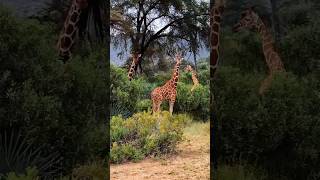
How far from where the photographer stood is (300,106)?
19.4 ft

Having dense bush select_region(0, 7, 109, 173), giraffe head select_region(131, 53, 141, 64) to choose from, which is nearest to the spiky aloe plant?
dense bush select_region(0, 7, 109, 173)

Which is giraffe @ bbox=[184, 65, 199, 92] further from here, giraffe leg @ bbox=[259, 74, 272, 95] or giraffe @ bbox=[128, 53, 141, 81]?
giraffe leg @ bbox=[259, 74, 272, 95]

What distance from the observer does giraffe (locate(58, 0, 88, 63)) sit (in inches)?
235

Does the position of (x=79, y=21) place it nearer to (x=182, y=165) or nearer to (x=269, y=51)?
(x=182, y=165)

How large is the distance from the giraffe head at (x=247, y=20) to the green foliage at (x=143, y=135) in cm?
118

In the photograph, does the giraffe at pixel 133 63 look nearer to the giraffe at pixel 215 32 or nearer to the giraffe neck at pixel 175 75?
the giraffe neck at pixel 175 75

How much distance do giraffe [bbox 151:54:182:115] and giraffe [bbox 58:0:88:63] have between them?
3.50ft

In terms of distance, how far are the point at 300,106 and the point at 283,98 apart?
204 millimetres

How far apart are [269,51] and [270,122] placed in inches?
31.7

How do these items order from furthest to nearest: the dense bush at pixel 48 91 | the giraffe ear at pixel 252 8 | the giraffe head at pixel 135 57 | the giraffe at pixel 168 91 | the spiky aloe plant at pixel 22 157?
the giraffe ear at pixel 252 8 < the giraffe head at pixel 135 57 < the giraffe at pixel 168 91 < the dense bush at pixel 48 91 < the spiky aloe plant at pixel 22 157

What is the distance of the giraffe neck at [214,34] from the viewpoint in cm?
591

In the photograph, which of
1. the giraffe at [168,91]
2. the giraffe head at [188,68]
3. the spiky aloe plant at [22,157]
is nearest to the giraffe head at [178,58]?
the giraffe at [168,91]

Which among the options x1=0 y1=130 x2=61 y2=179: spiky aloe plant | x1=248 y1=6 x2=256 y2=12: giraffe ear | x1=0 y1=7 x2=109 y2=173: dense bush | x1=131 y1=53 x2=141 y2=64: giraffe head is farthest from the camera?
x1=248 y1=6 x2=256 y2=12: giraffe ear

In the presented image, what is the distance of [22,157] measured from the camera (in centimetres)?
532
